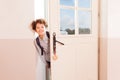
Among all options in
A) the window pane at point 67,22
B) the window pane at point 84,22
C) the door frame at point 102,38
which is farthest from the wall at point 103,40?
the window pane at point 67,22

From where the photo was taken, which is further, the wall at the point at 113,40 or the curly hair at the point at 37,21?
the wall at the point at 113,40

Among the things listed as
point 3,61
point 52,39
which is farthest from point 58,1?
point 3,61

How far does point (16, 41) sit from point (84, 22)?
1112 mm

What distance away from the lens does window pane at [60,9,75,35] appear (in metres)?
2.41

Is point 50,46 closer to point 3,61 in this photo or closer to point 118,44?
point 3,61

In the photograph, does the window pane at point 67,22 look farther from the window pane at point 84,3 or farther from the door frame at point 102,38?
the door frame at point 102,38

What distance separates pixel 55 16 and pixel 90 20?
66 cm

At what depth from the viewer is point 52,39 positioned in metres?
2.30

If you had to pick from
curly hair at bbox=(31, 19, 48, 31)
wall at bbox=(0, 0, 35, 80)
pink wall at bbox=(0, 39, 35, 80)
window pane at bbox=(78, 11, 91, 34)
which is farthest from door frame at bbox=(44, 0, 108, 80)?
pink wall at bbox=(0, 39, 35, 80)

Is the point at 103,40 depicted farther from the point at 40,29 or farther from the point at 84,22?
the point at 40,29

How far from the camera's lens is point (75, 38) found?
2531mm

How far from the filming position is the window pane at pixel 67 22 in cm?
241

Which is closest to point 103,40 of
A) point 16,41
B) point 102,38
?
point 102,38

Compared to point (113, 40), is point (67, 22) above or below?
above
